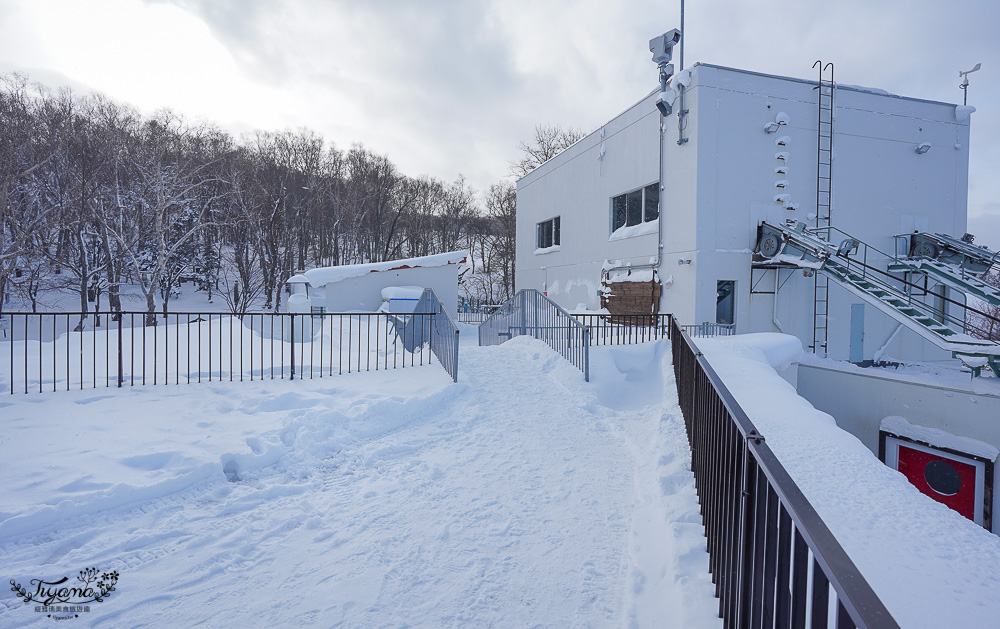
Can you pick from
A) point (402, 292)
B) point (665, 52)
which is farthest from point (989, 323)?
point (402, 292)

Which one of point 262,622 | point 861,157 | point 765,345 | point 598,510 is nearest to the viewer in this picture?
point 262,622

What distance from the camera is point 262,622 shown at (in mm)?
2854

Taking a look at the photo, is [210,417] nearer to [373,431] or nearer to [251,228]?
[373,431]

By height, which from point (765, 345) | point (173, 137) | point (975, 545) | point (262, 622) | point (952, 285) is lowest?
point (262, 622)

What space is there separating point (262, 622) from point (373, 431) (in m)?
3.75

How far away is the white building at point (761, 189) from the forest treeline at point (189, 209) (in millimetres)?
19308

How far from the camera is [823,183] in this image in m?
15.3

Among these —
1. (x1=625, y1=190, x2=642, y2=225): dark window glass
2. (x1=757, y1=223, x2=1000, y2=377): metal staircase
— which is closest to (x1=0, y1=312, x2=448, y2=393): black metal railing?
(x1=625, y1=190, x2=642, y2=225): dark window glass

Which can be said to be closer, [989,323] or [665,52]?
[665,52]

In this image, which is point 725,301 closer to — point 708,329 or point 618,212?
point 708,329

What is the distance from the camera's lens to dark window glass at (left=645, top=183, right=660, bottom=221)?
53.2ft

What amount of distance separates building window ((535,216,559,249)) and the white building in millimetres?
4894

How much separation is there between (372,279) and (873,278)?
15.2m

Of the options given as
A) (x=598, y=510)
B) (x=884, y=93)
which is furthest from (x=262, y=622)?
(x=884, y=93)
